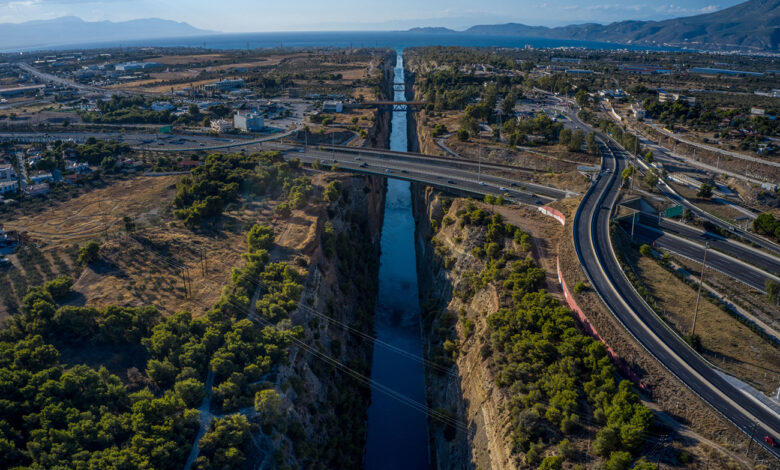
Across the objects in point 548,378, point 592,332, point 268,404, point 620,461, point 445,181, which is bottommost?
point 268,404

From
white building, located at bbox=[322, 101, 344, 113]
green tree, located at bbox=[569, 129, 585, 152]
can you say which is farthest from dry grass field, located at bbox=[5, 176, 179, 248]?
green tree, located at bbox=[569, 129, 585, 152]

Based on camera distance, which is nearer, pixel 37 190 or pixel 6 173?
pixel 37 190

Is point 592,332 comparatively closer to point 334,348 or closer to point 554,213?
point 334,348

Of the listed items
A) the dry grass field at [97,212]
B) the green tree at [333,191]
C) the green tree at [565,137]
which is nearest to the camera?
the dry grass field at [97,212]

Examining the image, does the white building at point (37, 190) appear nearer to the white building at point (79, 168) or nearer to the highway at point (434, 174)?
the white building at point (79, 168)

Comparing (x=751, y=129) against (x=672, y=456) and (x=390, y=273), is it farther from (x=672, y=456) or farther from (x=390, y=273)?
(x=672, y=456)

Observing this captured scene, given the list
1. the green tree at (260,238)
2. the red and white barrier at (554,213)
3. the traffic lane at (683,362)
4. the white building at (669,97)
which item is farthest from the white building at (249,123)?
the white building at (669,97)

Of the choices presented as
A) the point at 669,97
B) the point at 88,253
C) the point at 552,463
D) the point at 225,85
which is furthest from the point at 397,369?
the point at 225,85
